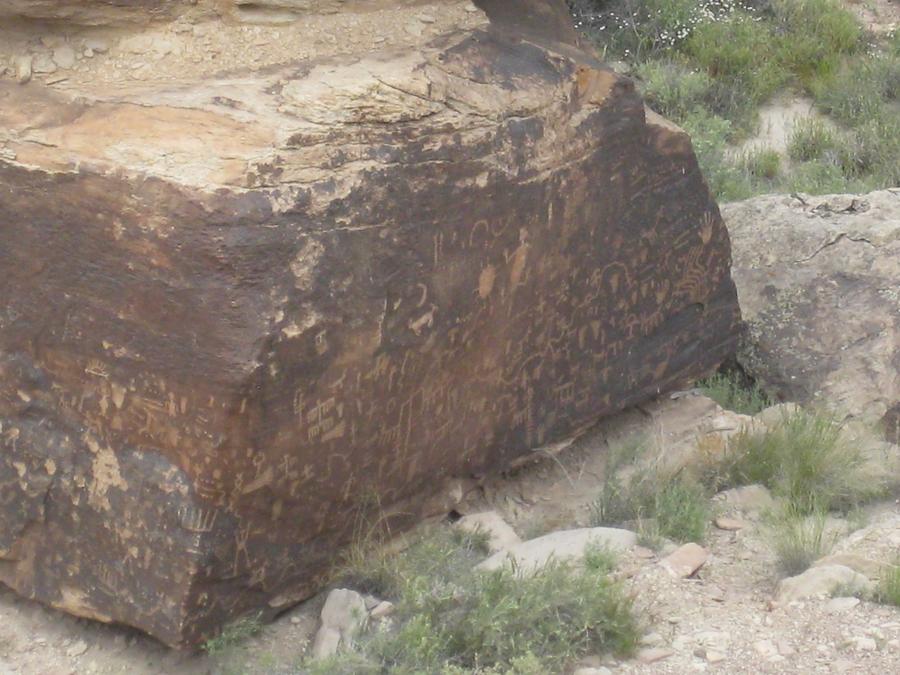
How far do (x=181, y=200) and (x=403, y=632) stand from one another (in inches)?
40.8

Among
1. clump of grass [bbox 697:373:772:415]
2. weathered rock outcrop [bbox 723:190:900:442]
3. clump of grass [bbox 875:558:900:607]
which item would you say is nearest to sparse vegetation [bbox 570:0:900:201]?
weathered rock outcrop [bbox 723:190:900:442]

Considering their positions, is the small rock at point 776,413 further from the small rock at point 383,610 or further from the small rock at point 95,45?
the small rock at point 95,45

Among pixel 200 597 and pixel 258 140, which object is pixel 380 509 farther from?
pixel 258 140

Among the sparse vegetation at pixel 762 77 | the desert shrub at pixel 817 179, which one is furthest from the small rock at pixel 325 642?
the desert shrub at pixel 817 179

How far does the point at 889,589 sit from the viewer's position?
3.09 m

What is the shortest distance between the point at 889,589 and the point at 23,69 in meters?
2.32

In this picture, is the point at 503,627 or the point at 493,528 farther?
the point at 493,528

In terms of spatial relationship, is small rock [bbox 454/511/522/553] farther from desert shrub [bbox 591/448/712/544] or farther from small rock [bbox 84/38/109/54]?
small rock [bbox 84/38/109/54]

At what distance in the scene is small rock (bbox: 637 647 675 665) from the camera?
3008 millimetres

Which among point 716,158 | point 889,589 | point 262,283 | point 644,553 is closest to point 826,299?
point 716,158

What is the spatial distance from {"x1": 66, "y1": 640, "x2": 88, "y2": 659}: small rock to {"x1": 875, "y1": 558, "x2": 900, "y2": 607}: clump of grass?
1864 millimetres

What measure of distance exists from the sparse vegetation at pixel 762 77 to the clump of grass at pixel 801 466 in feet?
7.54

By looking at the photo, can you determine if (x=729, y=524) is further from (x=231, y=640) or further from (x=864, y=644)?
(x=231, y=640)

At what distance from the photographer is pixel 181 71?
3439 mm
